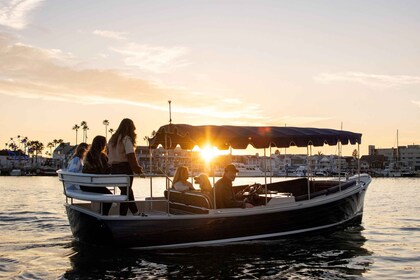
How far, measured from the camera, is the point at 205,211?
509 inches

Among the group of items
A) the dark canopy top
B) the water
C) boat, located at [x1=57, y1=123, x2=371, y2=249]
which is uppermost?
the dark canopy top

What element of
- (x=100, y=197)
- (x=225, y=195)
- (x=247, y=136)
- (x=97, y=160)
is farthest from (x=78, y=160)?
(x=247, y=136)

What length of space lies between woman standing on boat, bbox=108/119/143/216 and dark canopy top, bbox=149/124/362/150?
Answer: 5.54ft

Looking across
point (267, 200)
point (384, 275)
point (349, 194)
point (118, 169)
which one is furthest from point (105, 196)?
point (349, 194)

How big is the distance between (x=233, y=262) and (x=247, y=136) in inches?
129

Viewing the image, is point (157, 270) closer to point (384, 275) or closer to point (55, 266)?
point (55, 266)

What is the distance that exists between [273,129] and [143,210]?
4.49m

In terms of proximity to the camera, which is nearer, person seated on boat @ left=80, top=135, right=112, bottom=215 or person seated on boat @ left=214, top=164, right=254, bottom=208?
person seated on boat @ left=80, top=135, right=112, bottom=215

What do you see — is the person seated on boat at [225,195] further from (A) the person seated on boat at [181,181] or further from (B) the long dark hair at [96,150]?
(B) the long dark hair at [96,150]

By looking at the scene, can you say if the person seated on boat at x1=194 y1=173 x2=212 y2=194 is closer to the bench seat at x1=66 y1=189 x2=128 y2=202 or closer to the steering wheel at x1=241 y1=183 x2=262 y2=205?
the steering wheel at x1=241 y1=183 x2=262 y2=205

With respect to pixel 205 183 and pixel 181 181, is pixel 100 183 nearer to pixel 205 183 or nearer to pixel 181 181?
pixel 181 181

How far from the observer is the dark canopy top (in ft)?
43.9

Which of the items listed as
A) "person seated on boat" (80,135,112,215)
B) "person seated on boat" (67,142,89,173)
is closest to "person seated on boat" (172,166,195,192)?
"person seated on boat" (80,135,112,215)

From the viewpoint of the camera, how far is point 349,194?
52.3ft
